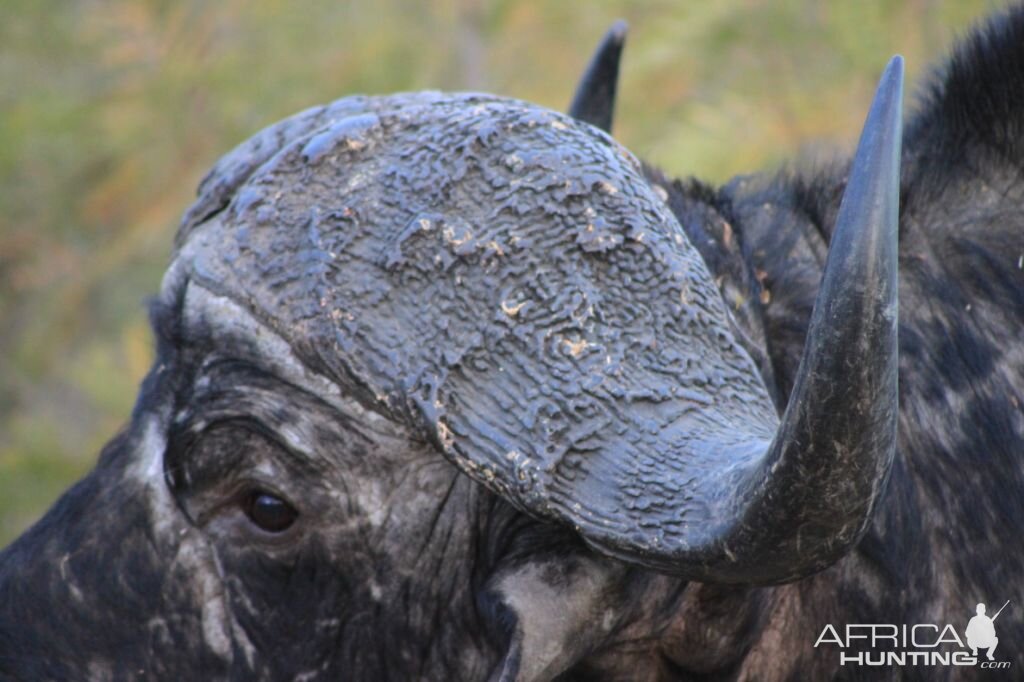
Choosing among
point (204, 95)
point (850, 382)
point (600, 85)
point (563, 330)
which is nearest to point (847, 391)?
point (850, 382)

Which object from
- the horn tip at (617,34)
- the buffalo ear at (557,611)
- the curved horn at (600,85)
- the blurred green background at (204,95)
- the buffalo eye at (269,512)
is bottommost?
the buffalo ear at (557,611)

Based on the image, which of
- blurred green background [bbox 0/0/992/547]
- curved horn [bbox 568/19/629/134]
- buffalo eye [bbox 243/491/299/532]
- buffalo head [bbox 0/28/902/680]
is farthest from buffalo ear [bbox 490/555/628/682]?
blurred green background [bbox 0/0/992/547]

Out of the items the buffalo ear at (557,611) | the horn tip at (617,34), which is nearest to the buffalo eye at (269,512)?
the buffalo ear at (557,611)

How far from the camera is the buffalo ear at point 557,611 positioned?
2.77m

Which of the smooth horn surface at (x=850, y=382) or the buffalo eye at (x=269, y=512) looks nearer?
the smooth horn surface at (x=850, y=382)

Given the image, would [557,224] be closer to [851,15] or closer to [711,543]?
[711,543]

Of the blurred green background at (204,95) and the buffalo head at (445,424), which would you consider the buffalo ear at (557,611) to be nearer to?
the buffalo head at (445,424)

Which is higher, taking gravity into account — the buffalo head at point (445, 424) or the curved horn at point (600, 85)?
the curved horn at point (600, 85)

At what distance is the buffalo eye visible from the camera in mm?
3080

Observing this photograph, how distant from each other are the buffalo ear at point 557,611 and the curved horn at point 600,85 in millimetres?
1854

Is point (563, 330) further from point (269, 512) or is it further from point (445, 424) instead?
point (269, 512)

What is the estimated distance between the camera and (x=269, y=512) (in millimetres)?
3096

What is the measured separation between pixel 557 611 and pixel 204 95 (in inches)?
366

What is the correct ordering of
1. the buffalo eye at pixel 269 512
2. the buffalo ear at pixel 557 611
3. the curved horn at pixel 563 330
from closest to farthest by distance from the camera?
1. the curved horn at pixel 563 330
2. the buffalo ear at pixel 557 611
3. the buffalo eye at pixel 269 512
